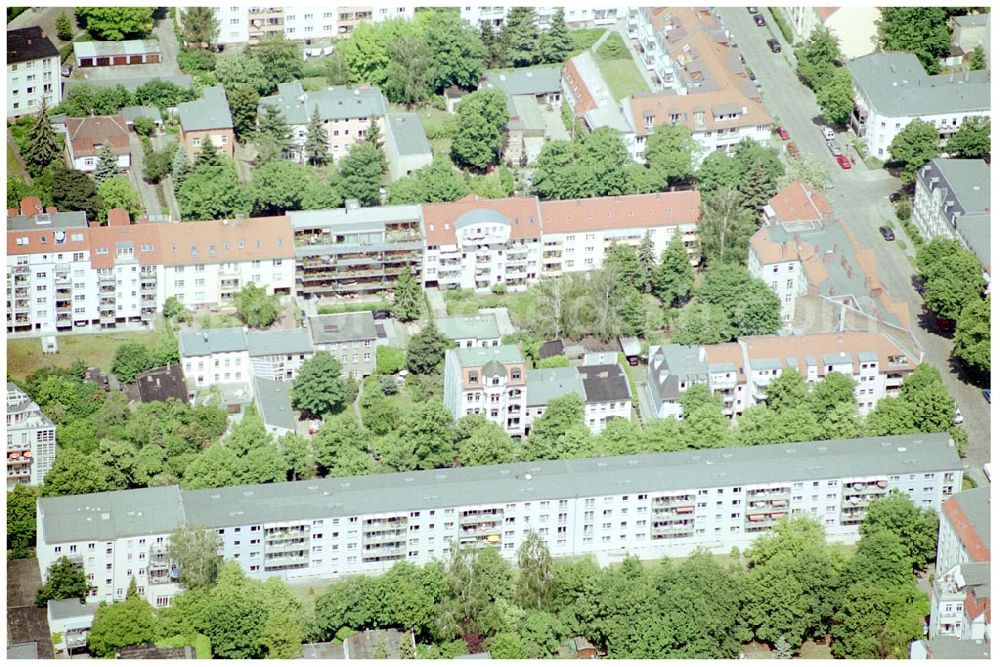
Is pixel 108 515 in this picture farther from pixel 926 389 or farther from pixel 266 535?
pixel 926 389

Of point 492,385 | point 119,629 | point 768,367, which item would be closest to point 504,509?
point 492,385

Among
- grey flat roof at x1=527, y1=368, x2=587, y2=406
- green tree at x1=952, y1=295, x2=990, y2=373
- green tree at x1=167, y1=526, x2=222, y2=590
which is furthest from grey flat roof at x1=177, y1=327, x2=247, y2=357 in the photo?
green tree at x1=952, y1=295, x2=990, y2=373

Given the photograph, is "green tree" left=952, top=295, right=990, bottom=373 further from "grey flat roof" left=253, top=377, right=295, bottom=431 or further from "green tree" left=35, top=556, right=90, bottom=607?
"green tree" left=35, top=556, right=90, bottom=607

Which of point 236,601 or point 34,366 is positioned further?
point 34,366

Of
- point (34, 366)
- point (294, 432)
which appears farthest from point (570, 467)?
point (34, 366)

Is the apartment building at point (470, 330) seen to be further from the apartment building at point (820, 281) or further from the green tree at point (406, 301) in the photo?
the apartment building at point (820, 281)

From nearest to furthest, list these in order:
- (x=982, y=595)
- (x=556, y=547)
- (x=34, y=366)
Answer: (x=982, y=595), (x=556, y=547), (x=34, y=366)
